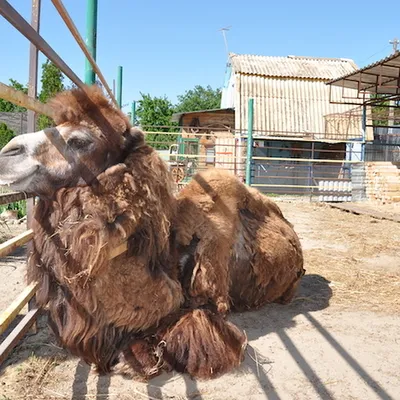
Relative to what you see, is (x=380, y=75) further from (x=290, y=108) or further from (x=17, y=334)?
(x=17, y=334)

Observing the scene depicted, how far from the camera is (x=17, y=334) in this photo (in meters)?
2.73

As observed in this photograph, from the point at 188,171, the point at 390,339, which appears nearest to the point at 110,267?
the point at 390,339

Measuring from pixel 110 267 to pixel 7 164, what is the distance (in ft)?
2.54

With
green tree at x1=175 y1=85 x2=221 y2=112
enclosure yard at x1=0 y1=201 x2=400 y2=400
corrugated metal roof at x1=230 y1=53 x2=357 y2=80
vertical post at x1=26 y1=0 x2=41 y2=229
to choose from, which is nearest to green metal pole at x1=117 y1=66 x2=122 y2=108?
enclosure yard at x1=0 y1=201 x2=400 y2=400

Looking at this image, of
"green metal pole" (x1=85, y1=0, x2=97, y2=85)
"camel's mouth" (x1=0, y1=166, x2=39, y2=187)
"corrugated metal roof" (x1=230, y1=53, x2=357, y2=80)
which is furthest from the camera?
"corrugated metal roof" (x1=230, y1=53, x2=357, y2=80)

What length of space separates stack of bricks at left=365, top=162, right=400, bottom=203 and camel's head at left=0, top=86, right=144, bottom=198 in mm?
14083

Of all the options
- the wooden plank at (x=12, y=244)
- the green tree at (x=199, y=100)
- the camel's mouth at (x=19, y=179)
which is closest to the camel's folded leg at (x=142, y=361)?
the wooden plank at (x=12, y=244)

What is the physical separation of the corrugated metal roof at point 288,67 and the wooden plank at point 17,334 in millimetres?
22964

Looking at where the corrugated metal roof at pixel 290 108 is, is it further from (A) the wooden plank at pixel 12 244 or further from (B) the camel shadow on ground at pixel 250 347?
(A) the wooden plank at pixel 12 244

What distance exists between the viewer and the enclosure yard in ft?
7.88

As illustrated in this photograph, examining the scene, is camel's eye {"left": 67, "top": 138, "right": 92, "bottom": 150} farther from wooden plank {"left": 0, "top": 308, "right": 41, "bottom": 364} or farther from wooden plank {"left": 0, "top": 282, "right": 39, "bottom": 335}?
wooden plank {"left": 0, "top": 308, "right": 41, "bottom": 364}

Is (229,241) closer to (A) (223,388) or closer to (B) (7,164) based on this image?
(A) (223,388)

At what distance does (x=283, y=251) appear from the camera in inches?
150

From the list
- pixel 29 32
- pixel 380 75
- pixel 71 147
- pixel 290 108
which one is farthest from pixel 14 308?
pixel 290 108
